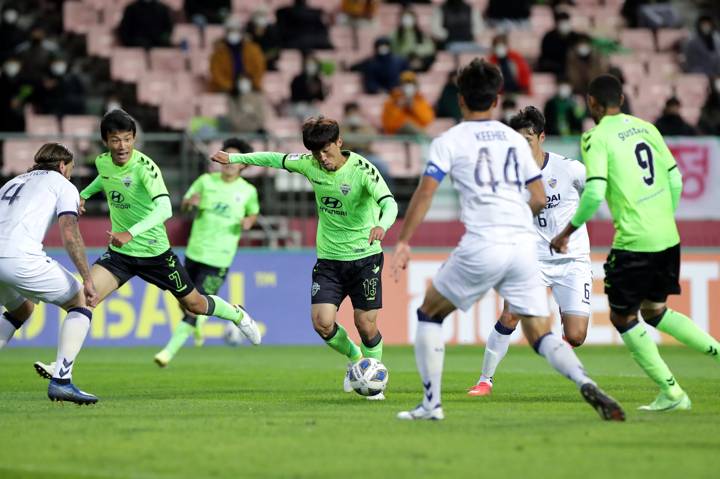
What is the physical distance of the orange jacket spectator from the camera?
23.7 m

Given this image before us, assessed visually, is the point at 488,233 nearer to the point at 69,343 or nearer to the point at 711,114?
the point at 69,343

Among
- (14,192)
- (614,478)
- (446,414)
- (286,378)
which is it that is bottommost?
(286,378)

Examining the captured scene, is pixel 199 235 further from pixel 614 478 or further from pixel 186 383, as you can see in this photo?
pixel 614 478

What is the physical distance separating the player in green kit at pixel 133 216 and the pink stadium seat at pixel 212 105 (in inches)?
423

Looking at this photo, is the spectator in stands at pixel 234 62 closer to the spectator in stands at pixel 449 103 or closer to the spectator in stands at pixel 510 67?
the spectator in stands at pixel 449 103

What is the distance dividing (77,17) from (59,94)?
2.72 meters

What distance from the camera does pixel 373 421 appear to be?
32.2 ft

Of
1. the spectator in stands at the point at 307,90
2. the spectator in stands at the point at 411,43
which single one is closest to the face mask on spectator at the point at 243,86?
the spectator in stands at the point at 307,90

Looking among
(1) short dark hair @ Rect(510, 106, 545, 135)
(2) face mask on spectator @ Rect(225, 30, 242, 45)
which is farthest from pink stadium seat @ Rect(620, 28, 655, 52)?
(1) short dark hair @ Rect(510, 106, 545, 135)

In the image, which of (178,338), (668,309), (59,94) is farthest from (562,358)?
(59,94)

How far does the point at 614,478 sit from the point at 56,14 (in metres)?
21.0

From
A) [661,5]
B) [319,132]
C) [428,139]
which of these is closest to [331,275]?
[319,132]

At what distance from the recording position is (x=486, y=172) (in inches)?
365

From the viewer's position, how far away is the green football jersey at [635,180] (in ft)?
33.4
